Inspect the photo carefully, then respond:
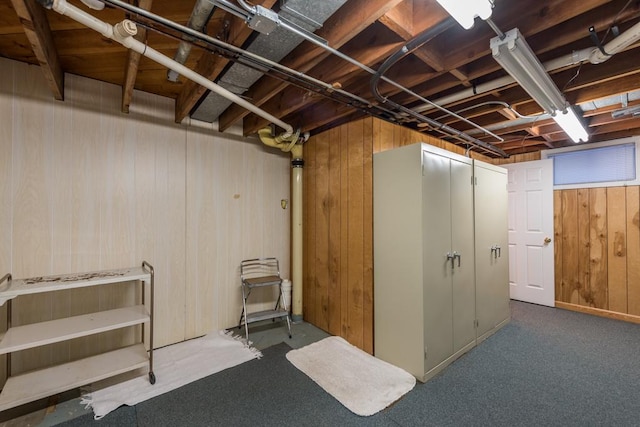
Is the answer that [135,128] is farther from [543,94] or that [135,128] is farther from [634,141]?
[634,141]

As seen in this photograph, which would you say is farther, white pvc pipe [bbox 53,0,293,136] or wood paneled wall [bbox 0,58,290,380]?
wood paneled wall [bbox 0,58,290,380]

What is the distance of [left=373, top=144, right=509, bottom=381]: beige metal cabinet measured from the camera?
7.72ft

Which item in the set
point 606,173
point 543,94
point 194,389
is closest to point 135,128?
point 194,389

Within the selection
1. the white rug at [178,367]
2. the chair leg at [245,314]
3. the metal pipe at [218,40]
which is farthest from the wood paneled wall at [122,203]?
the metal pipe at [218,40]

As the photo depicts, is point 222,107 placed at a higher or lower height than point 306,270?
higher

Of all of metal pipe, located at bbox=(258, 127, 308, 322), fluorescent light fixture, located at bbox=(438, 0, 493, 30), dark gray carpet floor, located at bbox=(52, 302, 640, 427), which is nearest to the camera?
fluorescent light fixture, located at bbox=(438, 0, 493, 30)

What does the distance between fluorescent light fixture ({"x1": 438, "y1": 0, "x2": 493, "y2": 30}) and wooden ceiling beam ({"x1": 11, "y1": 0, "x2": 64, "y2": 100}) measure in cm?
205

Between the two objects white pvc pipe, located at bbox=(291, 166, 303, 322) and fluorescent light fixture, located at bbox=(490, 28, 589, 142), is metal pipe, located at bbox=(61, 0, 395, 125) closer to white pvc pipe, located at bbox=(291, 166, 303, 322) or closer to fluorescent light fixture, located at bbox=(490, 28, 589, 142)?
fluorescent light fixture, located at bbox=(490, 28, 589, 142)

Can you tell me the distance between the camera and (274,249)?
12.0ft

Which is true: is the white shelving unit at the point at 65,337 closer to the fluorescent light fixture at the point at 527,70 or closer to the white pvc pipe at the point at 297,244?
the white pvc pipe at the point at 297,244

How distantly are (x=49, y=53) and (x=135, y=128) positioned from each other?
892 mm

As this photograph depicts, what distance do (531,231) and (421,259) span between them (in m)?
3.35

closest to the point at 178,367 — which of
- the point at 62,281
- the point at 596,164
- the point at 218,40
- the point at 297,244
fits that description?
the point at 62,281

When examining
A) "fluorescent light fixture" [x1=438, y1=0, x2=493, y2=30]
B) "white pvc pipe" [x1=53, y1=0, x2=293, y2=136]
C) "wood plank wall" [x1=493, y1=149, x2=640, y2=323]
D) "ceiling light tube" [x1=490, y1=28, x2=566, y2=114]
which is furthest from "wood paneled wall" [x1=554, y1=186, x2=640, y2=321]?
"white pvc pipe" [x1=53, y1=0, x2=293, y2=136]
